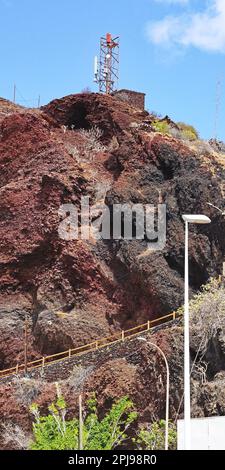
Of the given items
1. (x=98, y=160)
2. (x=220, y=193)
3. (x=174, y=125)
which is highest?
(x=174, y=125)

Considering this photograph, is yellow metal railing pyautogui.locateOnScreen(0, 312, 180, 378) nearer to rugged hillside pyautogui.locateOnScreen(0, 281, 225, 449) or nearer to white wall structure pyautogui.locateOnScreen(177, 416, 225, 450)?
rugged hillside pyautogui.locateOnScreen(0, 281, 225, 449)

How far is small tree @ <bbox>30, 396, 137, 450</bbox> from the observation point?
1287 inches

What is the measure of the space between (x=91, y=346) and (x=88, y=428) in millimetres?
6847

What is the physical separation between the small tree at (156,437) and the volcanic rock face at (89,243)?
8.16 m

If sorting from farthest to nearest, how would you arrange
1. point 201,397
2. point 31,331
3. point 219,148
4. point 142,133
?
point 219,148
point 142,133
point 31,331
point 201,397

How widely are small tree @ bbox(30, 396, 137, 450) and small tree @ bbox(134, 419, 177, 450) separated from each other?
2.69 feet

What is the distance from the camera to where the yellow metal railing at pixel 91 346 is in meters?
39.2

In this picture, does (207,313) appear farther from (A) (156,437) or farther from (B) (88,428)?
(B) (88,428)

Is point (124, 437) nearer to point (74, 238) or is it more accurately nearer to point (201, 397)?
point (201, 397)

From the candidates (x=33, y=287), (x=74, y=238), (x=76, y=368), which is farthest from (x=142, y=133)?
(x=76, y=368)

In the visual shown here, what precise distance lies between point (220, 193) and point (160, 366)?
41.5 ft

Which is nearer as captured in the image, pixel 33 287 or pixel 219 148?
pixel 33 287

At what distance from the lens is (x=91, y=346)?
4028cm

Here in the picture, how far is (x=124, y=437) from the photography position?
33.8m
